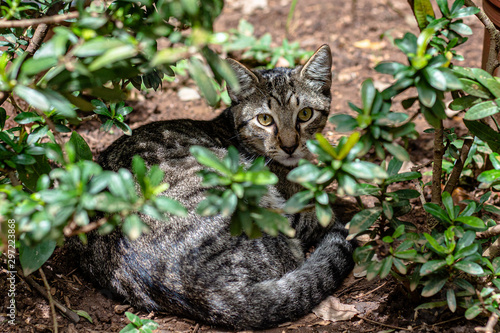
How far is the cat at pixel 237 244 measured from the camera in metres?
2.67

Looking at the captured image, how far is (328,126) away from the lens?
4.82m

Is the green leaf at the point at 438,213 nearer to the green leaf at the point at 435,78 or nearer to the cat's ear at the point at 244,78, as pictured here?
the green leaf at the point at 435,78

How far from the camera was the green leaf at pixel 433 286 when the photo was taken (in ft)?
7.28

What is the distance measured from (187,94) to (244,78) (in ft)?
5.92

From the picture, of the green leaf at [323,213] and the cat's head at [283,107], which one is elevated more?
the green leaf at [323,213]

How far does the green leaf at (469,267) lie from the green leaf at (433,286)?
0.13 meters

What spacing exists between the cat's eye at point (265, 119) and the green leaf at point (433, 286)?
1.79 meters

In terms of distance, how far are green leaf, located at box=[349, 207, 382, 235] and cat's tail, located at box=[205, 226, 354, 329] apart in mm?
711

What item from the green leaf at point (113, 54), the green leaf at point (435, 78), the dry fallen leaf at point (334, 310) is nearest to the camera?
the green leaf at point (113, 54)

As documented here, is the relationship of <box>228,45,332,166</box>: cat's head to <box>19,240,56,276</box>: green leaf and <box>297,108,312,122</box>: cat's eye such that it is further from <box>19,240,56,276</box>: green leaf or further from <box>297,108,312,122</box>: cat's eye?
<box>19,240,56,276</box>: green leaf

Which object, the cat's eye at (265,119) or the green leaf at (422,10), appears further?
the cat's eye at (265,119)

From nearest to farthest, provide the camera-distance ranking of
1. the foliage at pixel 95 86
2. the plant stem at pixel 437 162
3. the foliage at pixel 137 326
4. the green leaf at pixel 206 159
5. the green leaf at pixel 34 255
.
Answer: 1. the foliage at pixel 95 86
2. the green leaf at pixel 206 159
3. the green leaf at pixel 34 255
4. the foliage at pixel 137 326
5. the plant stem at pixel 437 162

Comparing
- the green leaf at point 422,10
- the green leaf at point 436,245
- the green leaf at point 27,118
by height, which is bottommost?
the green leaf at point 436,245

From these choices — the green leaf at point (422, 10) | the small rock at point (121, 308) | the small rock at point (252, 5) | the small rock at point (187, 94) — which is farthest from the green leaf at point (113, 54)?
the small rock at point (252, 5)
